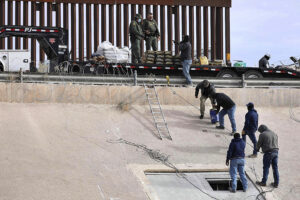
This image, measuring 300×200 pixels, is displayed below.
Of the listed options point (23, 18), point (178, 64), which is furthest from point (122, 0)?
point (178, 64)

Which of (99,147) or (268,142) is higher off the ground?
(268,142)

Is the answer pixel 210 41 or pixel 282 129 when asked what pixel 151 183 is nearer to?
pixel 282 129

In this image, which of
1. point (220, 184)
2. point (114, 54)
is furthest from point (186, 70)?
point (220, 184)

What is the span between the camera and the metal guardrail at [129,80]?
659 inches

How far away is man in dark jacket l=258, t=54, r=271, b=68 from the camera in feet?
69.2

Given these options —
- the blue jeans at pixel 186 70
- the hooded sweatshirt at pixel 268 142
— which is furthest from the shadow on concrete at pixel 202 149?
the blue jeans at pixel 186 70

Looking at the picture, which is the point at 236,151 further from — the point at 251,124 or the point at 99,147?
the point at 99,147

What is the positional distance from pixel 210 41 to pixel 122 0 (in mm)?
5114

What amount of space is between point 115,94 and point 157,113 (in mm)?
1430

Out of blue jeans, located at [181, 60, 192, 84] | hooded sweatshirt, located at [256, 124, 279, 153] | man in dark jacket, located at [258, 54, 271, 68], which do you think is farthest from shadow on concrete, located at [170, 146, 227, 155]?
man in dark jacket, located at [258, 54, 271, 68]

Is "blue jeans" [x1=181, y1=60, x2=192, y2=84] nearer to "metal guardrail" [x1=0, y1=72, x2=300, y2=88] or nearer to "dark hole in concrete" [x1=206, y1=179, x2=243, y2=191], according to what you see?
"metal guardrail" [x1=0, y1=72, x2=300, y2=88]

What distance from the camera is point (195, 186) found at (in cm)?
1185

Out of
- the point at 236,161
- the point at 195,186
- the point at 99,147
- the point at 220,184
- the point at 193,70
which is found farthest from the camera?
the point at 193,70

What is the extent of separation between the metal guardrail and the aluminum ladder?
0.49m
